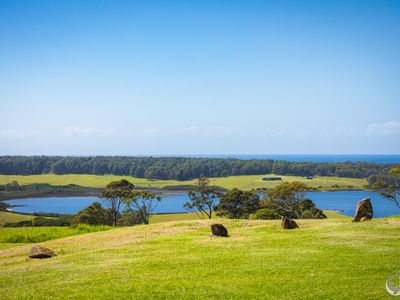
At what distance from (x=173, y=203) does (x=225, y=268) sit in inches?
5758

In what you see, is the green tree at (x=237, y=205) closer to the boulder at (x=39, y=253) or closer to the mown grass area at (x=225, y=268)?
the mown grass area at (x=225, y=268)

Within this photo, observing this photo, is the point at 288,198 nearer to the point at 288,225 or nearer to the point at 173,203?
the point at 288,225

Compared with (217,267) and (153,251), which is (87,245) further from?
(217,267)

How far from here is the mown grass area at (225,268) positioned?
16250mm

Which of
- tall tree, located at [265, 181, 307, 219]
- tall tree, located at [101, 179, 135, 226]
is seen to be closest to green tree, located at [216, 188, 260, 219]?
tall tree, located at [265, 181, 307, 219]

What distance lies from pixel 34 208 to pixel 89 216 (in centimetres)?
8198

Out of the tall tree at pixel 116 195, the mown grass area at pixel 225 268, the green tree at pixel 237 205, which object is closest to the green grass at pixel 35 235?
the mown grass area at pixel 225 268

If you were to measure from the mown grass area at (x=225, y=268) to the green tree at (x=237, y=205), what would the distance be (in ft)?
174

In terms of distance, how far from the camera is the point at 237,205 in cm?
8744

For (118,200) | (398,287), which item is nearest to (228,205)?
(118,200)

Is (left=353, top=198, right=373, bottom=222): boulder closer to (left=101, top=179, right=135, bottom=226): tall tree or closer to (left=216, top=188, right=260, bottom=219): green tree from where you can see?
(left=216, top=188, right=260, bottom=219): green tree

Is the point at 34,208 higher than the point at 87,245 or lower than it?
lower

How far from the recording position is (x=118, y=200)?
3620 inches

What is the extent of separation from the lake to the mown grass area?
113 metres
